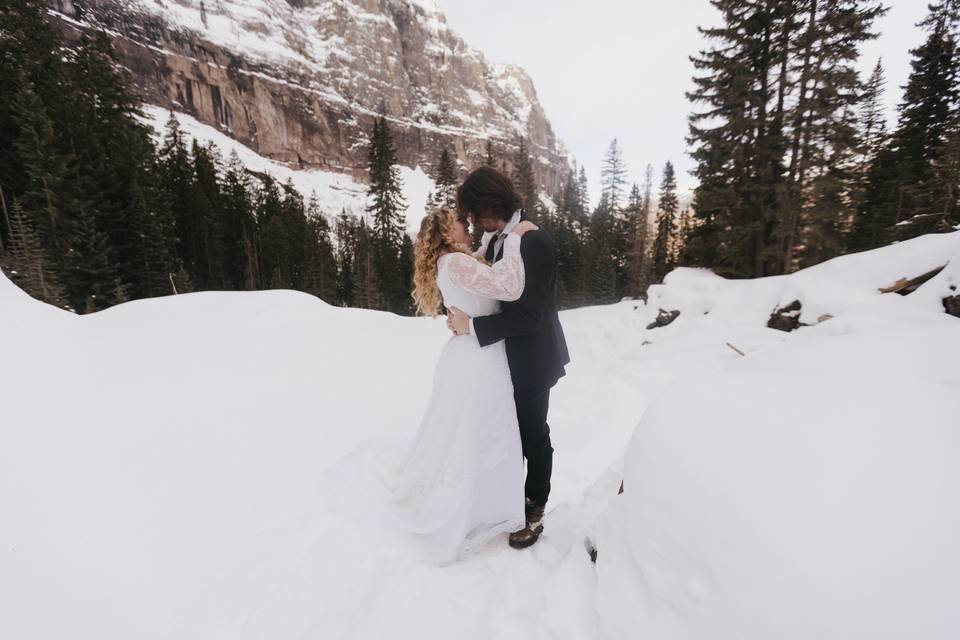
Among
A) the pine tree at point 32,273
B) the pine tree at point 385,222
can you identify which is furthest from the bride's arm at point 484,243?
the pine tree at point 385,222

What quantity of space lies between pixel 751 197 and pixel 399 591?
1608 cm

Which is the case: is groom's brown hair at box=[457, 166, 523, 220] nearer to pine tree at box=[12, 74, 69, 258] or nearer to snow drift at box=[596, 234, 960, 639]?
snow drift at box=[596, 234, 960, 639]

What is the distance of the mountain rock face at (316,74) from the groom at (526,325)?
74937mm

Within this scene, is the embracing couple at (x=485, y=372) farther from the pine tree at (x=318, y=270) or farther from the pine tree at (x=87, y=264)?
the pine tree at (x=318, y=270)

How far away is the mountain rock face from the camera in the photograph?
83.2 m

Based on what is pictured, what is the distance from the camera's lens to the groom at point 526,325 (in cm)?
230

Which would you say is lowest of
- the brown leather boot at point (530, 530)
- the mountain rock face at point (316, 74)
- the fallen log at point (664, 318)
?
the brown leather boot at point (530, 530)

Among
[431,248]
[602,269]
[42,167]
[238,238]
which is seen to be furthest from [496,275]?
[238,238]

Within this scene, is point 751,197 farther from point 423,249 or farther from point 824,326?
point 423,249

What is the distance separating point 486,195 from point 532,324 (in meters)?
0.83

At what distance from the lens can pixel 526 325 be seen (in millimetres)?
2312

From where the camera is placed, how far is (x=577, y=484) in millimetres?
3646

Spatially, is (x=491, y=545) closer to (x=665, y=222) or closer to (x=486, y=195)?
(x=486, y=195)

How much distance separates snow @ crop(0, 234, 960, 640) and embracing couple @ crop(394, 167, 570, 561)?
0.75 ft
